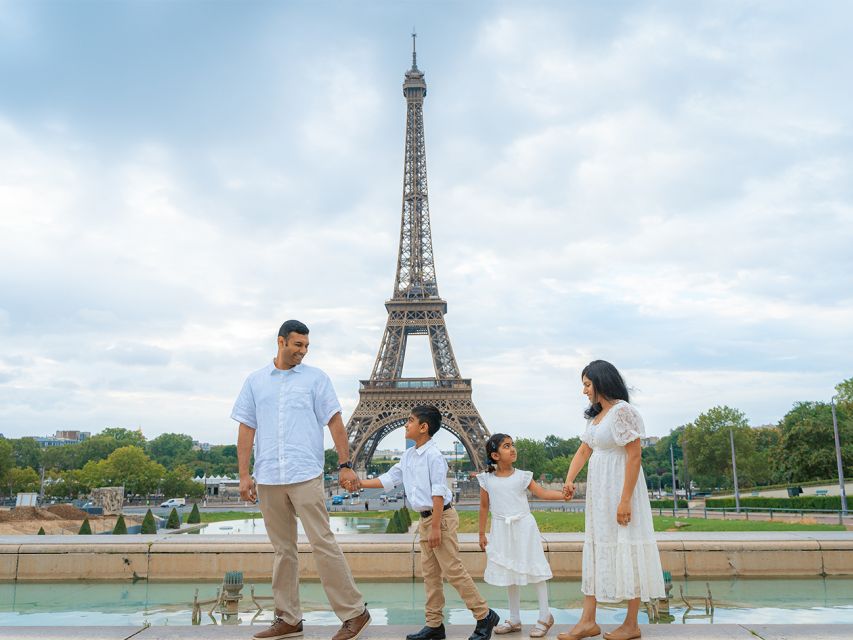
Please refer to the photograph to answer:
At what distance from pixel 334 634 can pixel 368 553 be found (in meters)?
4.23

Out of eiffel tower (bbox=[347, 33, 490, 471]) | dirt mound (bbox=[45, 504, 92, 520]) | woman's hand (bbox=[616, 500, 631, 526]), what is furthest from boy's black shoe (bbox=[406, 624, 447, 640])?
eiffel tower (bbox=[347, 33, 490, 471])

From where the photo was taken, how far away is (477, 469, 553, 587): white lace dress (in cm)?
524

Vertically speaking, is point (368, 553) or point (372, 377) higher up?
point (372, 377)

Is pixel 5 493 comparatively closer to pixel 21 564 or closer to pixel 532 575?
pixel 21 564

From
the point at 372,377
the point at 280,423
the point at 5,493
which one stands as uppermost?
the point at 372,377

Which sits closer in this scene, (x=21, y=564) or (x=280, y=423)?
(x=280, y=423)

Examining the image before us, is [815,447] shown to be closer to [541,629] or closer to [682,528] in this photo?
[682,528]

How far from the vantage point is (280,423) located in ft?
16.6

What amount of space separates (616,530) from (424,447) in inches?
60.8

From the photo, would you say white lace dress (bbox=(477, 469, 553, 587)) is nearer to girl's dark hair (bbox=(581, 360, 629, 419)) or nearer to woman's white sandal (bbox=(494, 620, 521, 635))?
woman's white sandal (bbox=(494, 620, 521, 635))

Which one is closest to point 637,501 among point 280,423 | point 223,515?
point 280,423

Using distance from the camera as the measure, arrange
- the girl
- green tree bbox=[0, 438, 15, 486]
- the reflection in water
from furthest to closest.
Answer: green tree bbox=[0, 438, 15, 486] → the reflection in water → the girl

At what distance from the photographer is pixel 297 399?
512 centimetres

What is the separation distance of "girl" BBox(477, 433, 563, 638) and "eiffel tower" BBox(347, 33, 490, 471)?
45449 mm
